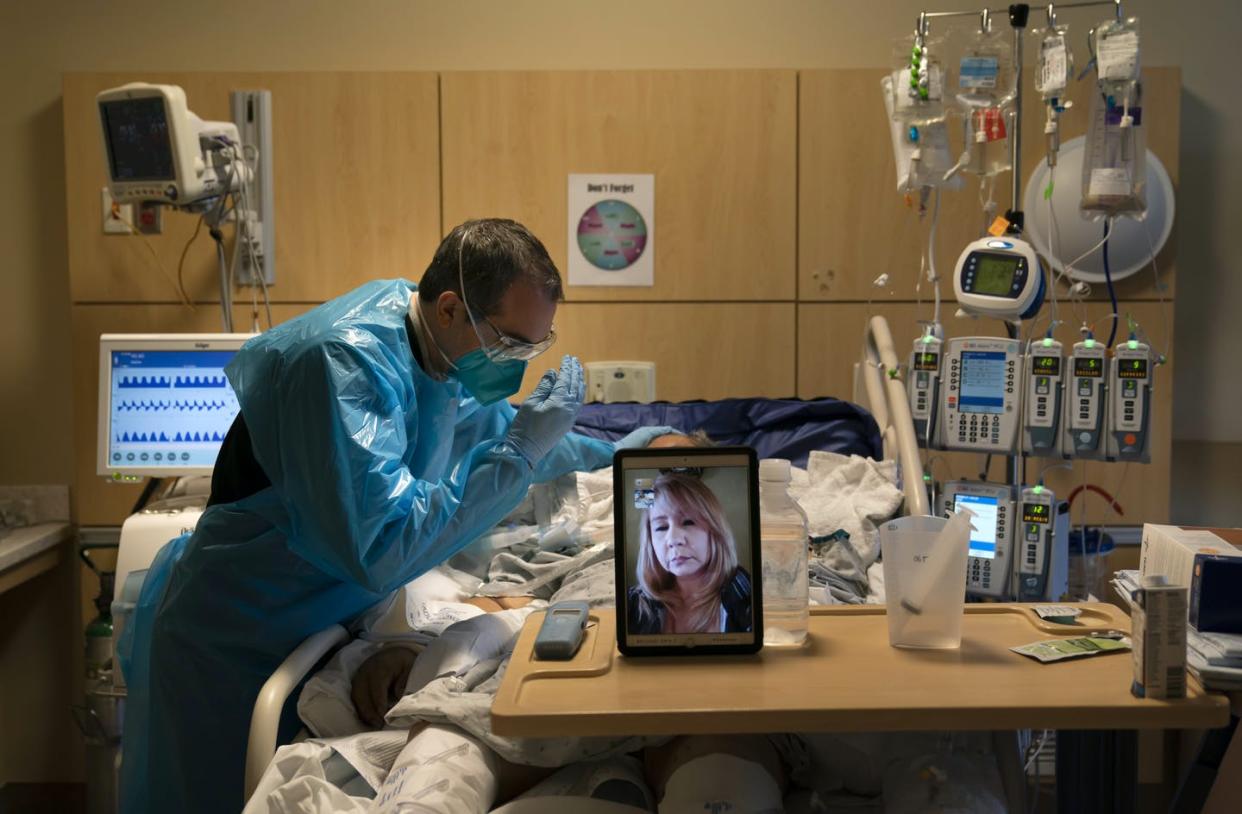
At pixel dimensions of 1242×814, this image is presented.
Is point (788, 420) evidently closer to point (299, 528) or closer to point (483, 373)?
point (483, 373)

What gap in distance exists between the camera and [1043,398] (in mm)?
2453

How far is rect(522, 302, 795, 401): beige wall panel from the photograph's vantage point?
3.46 meters

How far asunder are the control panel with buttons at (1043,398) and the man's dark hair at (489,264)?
1.15 metres

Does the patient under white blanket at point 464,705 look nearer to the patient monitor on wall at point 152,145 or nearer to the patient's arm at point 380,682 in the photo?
the patient's arm at point 380,682

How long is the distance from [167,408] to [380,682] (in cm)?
156

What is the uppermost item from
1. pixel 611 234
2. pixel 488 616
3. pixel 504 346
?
pixel 611 234

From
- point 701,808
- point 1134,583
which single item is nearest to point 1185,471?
point 1134,583

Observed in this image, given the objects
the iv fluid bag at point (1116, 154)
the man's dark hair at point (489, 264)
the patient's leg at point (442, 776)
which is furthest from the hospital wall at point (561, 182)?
the patient's leg at point (442, 776)

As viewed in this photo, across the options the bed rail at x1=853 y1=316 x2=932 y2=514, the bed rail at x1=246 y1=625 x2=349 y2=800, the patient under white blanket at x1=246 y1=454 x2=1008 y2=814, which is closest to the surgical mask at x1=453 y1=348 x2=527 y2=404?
the patient under white blanket at x1=246 y1=454 x2=1008 y2=814

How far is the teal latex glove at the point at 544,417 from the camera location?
197cm

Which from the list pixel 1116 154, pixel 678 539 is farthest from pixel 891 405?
pixel 678 539

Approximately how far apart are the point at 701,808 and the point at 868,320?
2331 mm

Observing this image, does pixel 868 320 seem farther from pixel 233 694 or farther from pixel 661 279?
pixel 233 694

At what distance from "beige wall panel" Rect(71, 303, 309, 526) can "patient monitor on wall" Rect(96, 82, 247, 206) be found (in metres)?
0.52
